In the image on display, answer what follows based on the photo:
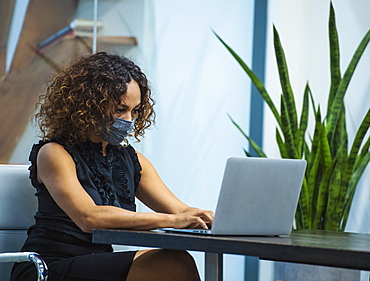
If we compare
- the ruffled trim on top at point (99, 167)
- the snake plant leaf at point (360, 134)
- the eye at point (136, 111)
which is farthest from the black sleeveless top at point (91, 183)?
the snake plant leaf at point (360, 134)

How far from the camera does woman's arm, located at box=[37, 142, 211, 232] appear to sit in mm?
1746

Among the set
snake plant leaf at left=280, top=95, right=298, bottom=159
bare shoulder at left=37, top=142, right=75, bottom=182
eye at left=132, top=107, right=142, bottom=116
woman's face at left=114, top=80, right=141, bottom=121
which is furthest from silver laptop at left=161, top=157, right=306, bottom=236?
snake plant leaf at left=280, top=95, right=298, bottom=159

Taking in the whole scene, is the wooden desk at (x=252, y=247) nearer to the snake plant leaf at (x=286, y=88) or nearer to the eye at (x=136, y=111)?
the eye at (x=136, y=111)

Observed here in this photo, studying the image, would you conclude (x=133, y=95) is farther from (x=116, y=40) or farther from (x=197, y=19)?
(x=197, y=19)

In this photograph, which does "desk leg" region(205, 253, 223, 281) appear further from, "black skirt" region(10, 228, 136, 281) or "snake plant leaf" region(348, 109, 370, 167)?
"snake plant leaf" region(348, 109, 370, 167)

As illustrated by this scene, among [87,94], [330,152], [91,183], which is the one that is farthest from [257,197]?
[330,152]

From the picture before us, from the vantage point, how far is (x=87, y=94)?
2199mm

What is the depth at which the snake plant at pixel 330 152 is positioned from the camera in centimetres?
333

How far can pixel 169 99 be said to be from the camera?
397 centimetres

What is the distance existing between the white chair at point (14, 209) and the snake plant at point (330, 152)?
1.65 m

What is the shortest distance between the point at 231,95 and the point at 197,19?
1.78ft

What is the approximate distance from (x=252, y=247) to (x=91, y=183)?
33.2 inches

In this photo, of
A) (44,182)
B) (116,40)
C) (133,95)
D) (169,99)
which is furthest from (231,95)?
(44,182)

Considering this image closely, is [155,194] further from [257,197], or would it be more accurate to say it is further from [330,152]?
[330,152]
